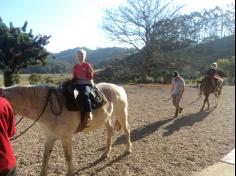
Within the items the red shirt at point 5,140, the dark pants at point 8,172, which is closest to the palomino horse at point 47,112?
the red shirt at point 5,140

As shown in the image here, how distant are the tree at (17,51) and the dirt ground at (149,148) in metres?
14.3

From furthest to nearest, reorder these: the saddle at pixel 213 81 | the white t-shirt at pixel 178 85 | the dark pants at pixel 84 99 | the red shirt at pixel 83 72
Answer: the saddle at pixel 213 81 → the white t-shirt at pixel 178 85 → the red shirt at pixel 83 72 → the dark pants at pixel 84 99

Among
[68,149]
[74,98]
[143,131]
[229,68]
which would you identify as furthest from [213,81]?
[229,68]

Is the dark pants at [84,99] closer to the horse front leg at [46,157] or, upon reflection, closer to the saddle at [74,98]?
the saddle at [74,98]

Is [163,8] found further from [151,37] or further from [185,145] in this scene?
[185,145]

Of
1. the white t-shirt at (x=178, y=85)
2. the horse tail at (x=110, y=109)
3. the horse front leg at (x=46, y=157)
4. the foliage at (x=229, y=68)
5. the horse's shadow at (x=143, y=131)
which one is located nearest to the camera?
the horse front leg at (x=46, y=157)

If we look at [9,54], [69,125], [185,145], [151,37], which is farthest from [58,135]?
[151,37]

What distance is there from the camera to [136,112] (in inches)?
506

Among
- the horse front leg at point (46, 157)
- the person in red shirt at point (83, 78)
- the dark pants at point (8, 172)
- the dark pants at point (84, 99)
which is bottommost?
the horse front leg at point (46, 157)

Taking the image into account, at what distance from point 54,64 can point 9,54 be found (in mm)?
20109

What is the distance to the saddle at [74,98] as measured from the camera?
568cm

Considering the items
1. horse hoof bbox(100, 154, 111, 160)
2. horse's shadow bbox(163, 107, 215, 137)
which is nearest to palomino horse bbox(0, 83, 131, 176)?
horse hoof bbox(100, 154, 111, 160)

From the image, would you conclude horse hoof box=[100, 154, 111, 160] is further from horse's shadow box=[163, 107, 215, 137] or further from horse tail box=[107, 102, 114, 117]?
horse's shadow box=[163, 107, 215, 137]

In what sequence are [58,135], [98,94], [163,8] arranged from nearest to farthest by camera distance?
1. [58,135]
2. [98,94]
3. [163,8]
